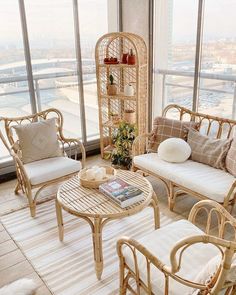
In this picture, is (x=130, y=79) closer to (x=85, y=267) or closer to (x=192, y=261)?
(x=85, y=267)

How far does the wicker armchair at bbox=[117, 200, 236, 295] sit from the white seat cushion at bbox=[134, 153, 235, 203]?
0.58 meters

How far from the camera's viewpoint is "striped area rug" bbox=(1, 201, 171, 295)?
6.65ft

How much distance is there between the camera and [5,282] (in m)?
2.06

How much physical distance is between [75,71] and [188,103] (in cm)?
152

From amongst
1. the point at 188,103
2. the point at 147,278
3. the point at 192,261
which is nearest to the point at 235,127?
the point at 188,103

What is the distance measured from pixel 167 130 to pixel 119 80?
1.39 m

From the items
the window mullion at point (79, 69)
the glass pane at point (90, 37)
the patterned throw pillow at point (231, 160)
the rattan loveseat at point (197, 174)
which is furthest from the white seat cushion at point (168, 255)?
the glass pane at point (90, 37)

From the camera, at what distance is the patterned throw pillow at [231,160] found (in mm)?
2584

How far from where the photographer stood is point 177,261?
1.46 meters

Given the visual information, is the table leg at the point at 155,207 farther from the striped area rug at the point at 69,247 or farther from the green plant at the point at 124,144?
the green plant at the point at 124,144

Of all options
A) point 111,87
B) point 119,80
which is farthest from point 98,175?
point 119,80

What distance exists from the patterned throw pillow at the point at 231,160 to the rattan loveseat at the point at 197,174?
0.14 ft

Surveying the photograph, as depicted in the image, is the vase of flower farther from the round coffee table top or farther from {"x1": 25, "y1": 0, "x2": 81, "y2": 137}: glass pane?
the round coffee table top

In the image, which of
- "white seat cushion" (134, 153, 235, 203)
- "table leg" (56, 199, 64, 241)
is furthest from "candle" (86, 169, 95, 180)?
"white seat cushion" (134, 153, 235, 203)
